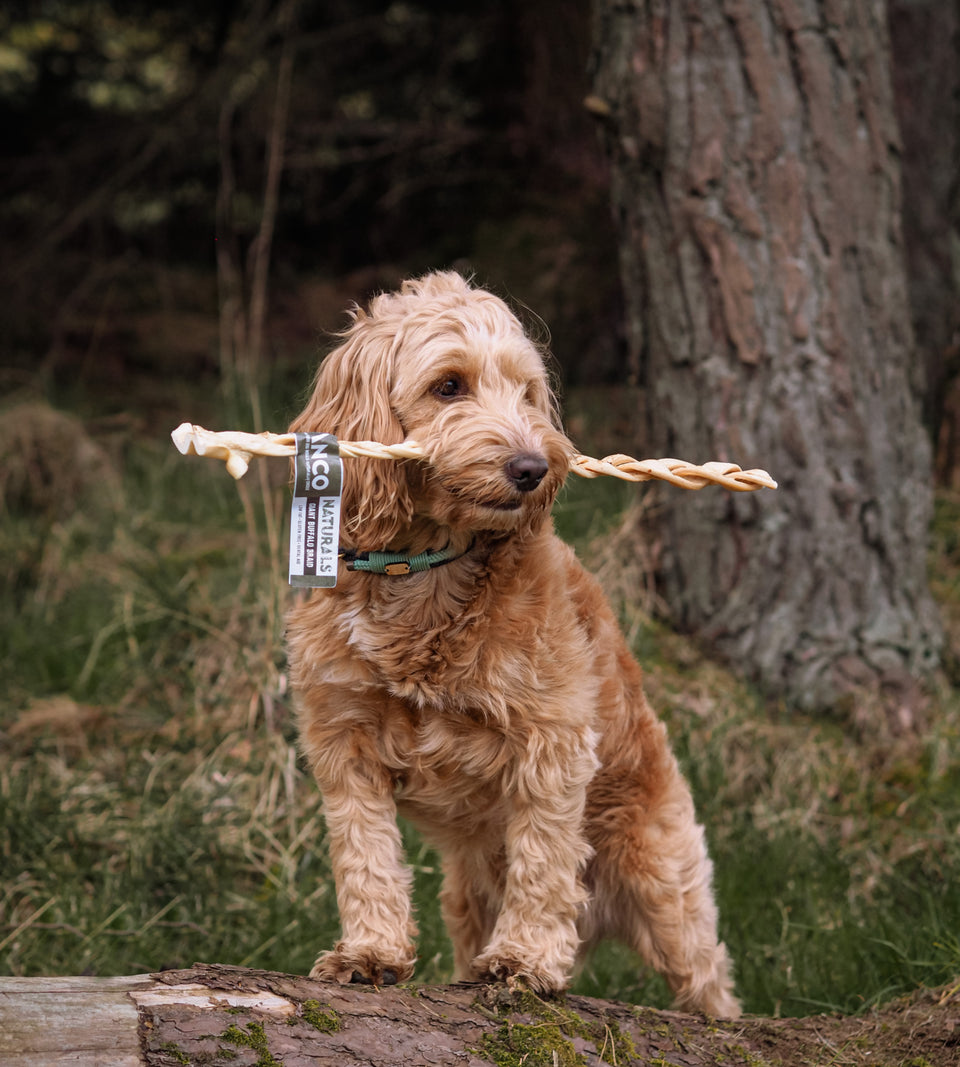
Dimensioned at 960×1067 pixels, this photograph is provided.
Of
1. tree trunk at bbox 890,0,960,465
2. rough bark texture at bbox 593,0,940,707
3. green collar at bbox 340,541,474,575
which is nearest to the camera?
green collar at bbox 340,541,474,575

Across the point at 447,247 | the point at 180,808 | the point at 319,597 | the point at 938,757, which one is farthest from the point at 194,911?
the point at 447,247

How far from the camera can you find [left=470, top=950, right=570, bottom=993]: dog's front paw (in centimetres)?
293

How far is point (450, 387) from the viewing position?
10.5ft

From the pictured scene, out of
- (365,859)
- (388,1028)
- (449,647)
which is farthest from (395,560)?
(388,1028)

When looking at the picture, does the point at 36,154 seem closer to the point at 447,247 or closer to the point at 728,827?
the point at 447,247

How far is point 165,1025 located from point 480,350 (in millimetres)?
1844

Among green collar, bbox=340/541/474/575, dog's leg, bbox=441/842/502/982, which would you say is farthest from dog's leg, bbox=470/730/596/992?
green collar, bbox=340/541/474/575

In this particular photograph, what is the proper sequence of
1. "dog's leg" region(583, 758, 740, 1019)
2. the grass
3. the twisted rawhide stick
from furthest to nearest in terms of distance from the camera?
1. the grass
2. "dog's leg" region(583, 758, 740, 1019)
3. the twisted rawhide stick

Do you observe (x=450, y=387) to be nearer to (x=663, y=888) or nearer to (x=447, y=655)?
(x=447, y=655)

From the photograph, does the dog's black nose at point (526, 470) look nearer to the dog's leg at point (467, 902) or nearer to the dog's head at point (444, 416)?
the dog's head at point (444, 416)

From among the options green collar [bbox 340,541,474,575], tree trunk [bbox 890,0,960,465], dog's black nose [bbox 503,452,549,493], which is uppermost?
tree trunk [bbox 890,0,960,465]

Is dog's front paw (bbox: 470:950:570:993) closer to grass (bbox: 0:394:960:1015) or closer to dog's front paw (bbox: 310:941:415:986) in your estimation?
dog's front paw (bbox: 310:941:415:986)

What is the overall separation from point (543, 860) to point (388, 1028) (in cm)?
73

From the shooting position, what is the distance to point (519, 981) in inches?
114
